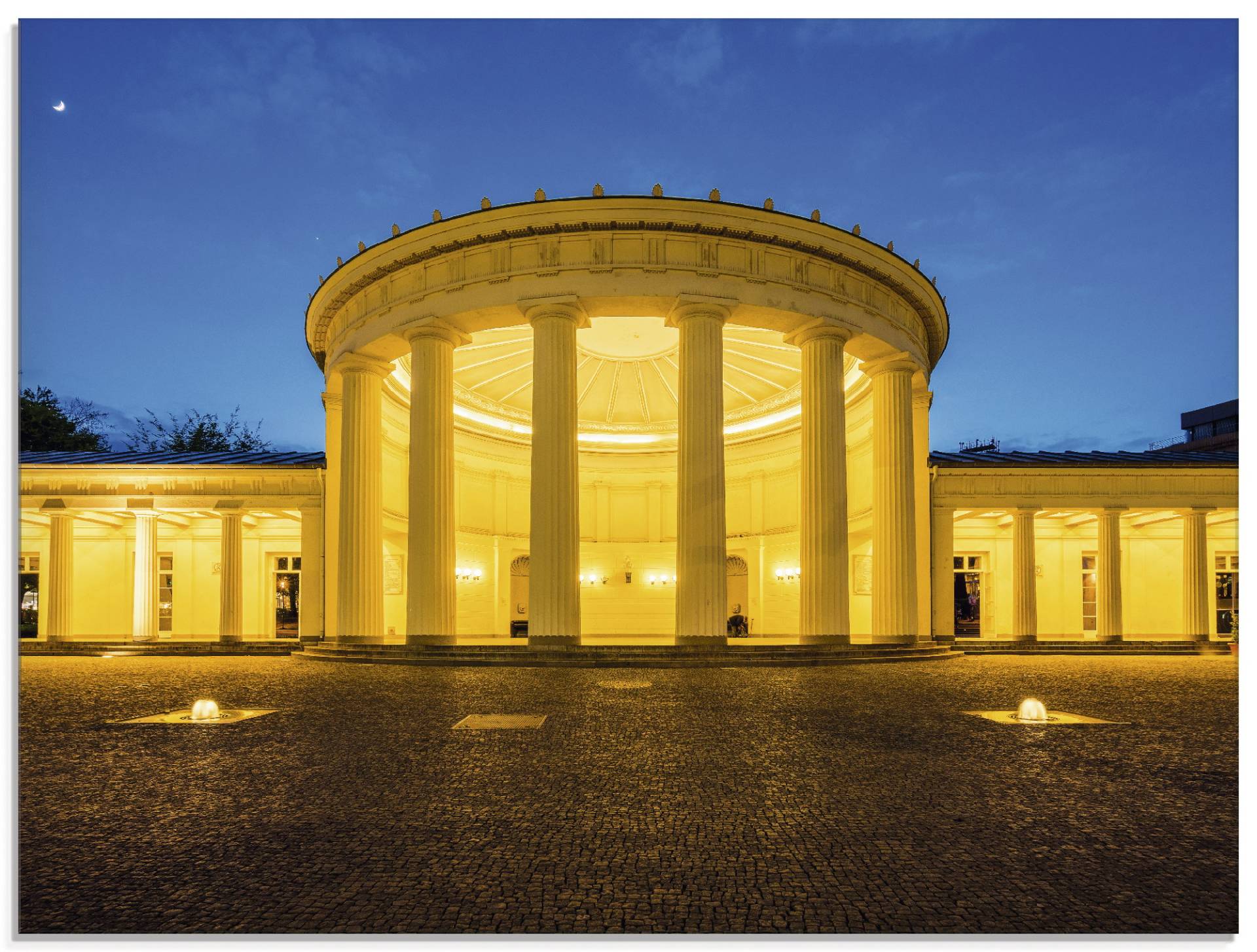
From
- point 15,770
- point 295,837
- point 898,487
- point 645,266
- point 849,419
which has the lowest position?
point 295,837

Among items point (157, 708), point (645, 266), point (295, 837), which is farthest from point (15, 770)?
point (645, 266)

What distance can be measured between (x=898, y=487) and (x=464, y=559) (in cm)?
2272

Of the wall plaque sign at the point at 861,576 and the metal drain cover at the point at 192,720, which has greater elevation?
the wall plaque sign at the point at 861,576

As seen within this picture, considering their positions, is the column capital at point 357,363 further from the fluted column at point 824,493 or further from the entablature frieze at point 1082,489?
the entablature frieze at point 1082,489

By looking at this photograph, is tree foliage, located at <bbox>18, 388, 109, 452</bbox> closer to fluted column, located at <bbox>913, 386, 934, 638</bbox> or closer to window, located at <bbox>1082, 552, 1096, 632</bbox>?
fluted column, located at <bbox>913, 386, 934, 638</bbox>

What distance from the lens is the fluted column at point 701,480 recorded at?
85.1 feet

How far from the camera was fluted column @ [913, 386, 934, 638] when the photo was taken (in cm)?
3397

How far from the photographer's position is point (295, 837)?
22.7 ft

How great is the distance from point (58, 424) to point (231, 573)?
40624 mm

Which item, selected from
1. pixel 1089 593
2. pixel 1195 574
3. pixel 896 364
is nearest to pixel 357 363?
pixel 896 364

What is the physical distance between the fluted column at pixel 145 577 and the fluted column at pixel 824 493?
88.4 ft

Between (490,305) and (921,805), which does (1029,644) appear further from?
(921,805)

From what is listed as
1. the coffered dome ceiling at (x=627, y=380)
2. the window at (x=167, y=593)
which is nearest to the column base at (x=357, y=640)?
the coffered dome ceiling at (x=627, y=380)

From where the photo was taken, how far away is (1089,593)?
44094 mm
